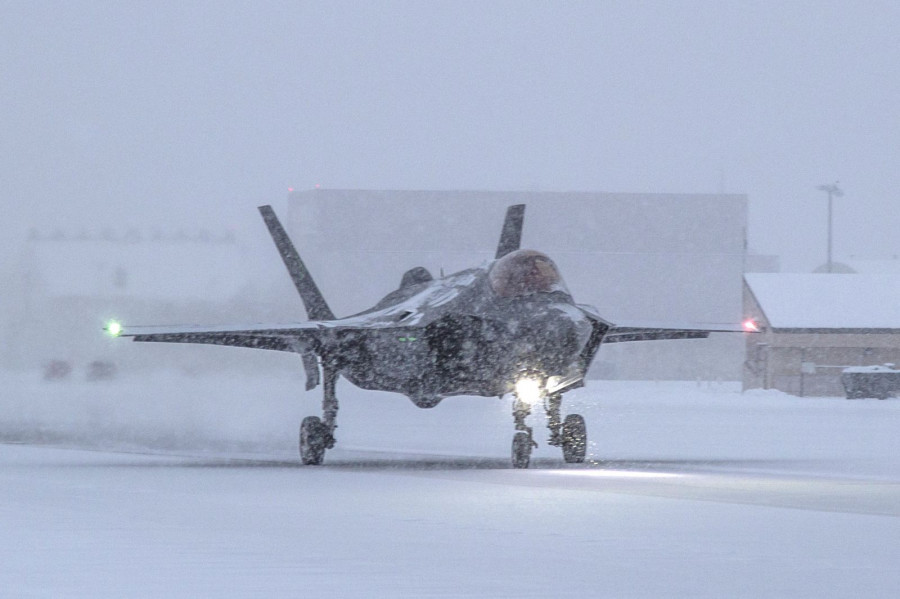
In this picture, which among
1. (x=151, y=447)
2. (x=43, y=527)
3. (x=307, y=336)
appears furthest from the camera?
(x=151, y=447)

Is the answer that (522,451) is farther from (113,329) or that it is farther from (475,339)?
(113,329)

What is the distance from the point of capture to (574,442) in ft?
58.4

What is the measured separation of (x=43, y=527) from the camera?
9.73 meters

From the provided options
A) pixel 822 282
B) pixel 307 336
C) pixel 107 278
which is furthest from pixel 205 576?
pixel 822 282

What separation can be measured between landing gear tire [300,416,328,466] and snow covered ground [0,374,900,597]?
32cm

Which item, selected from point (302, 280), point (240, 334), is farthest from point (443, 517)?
point (302, 280)

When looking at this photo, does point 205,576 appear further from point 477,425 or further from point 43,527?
point 477,425

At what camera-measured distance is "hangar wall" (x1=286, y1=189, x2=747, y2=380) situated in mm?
71812

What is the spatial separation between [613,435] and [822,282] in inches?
1488

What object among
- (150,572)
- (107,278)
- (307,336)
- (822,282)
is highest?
(822,282)

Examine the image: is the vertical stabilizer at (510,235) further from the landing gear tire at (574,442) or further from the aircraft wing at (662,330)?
the landing gear tire at (574,442)

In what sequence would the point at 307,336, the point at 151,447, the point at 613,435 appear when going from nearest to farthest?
the point at 307,336
the point at 151,447
the point at 613,435

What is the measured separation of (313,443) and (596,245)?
5722 centimetres

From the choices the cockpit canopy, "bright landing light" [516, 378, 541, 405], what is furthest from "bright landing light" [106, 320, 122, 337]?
"bright landing light" [516, 378, 541, 405]
